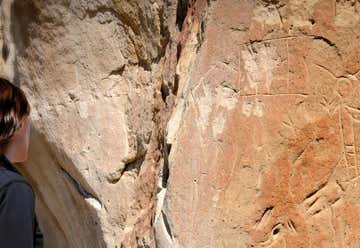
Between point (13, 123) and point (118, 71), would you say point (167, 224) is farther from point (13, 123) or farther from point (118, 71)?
point (118, 71)

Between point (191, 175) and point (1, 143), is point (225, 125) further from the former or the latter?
point (1, 143)

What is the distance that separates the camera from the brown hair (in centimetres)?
121

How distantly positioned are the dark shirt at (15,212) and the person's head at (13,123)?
4.3 inches

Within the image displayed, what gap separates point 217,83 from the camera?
1.50m

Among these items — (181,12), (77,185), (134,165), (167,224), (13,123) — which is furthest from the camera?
(77,185)

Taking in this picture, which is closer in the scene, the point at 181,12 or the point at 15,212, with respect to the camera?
the point at 15,212

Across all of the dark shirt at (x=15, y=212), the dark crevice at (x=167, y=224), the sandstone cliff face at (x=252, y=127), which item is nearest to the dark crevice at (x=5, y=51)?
the sandstone cliff face at (x=252, y=127)

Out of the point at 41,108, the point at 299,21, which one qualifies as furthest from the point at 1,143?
the point at 41,108

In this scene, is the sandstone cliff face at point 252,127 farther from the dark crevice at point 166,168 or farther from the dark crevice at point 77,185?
the dark crevice at point 77,185

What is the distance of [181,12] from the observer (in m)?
1.79

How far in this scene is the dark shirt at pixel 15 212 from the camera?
110 centimetres

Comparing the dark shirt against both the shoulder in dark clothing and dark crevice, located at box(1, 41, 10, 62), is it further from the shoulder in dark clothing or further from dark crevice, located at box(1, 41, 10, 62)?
dark crevice, located at box(1, 41, 10, 62)

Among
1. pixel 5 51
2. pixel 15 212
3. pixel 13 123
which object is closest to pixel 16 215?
pixel 15 212

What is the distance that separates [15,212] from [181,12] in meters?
0.89
